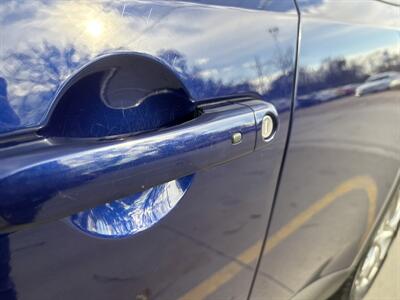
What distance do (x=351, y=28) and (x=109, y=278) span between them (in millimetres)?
1115

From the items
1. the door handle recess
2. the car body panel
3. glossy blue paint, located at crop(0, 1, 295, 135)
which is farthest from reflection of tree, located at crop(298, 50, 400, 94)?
the door handle recess

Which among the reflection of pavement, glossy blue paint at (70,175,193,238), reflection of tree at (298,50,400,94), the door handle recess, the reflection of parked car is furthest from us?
the reflection of pavement

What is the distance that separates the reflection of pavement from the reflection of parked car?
1.35 meters

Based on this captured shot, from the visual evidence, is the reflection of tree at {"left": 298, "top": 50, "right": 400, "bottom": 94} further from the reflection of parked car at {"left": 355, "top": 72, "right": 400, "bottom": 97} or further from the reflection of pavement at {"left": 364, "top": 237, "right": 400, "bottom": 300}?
the reflection of pavement at {"left": 364, "top": 237, "right": 400, "bottom": 300}

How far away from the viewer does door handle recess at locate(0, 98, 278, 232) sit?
2.50ft

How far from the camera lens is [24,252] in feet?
2.65

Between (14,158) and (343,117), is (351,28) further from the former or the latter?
(14,158)

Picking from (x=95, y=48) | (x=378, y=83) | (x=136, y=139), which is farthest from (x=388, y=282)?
(x=95, y=48)

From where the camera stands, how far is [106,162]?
852 millimetres

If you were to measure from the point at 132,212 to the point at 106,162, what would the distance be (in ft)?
0.53

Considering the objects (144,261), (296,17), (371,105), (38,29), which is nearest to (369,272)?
(371,105)

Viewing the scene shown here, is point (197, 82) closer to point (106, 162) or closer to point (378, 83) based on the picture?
point (106, 162)

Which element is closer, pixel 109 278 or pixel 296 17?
pixel 109 278

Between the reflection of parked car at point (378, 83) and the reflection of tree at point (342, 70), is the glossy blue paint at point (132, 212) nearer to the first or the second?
the reflection of tree at point (342, 70)
